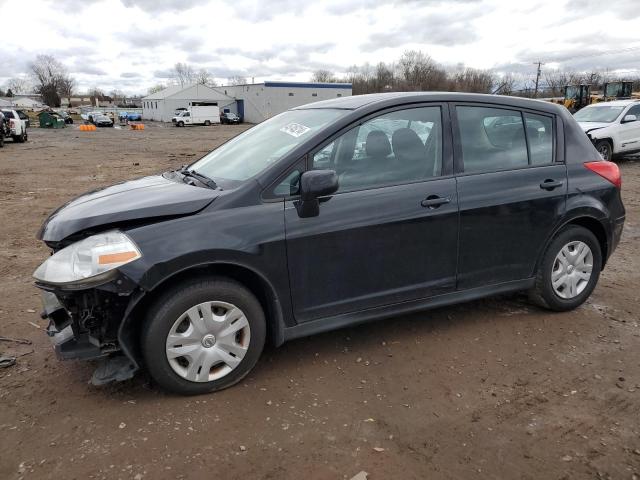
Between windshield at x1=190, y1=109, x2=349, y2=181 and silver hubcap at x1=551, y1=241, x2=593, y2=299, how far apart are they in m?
2.24

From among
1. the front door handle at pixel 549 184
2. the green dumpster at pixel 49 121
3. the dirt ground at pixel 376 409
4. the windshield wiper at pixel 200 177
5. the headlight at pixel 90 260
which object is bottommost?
the dirt ground at pixel 376 409

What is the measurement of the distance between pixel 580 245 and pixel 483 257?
105 cm

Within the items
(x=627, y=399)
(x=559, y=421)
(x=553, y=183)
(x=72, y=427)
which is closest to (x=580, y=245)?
(x=553, y=183)

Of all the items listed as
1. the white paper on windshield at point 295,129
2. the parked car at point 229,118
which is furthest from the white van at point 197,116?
the white paper on windshield at point 295,129

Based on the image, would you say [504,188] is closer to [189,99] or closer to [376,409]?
[376,409]

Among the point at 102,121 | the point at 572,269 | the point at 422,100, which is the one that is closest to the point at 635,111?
the point at 572,269

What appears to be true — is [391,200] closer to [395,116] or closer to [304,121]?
[395,116]

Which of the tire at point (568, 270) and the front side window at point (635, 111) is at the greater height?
the front side window at point (635, 111)

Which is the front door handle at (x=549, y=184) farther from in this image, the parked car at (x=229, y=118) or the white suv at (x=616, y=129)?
the parked car at (x=229, y=118)

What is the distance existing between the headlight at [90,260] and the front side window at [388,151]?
4.21ft

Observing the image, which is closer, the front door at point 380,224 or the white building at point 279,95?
the front door at point 380,224

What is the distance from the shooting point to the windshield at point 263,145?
3422 millimetres

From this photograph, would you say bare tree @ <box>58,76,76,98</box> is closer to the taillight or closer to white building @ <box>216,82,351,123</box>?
white building @ <box>216,82,351,123</box>

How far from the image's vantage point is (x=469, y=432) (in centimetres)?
280
